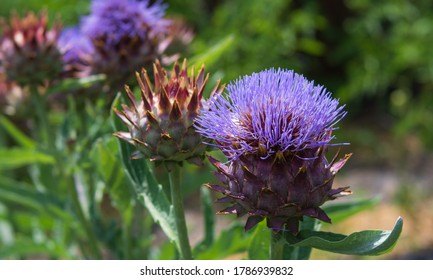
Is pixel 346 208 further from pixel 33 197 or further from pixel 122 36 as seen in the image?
pixel 33 197

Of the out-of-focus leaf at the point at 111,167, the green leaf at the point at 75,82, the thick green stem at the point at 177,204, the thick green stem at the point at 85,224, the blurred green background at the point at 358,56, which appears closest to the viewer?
the thick green stem at the point at 177,204

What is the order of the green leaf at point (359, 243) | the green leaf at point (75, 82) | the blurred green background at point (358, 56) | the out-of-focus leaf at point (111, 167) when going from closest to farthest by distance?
the green leaf at point (359, 243)
the out-of-focus leaf at point (111, 167)
the green leaf at point (75, 82)
the blurred green background at point (358, 56)

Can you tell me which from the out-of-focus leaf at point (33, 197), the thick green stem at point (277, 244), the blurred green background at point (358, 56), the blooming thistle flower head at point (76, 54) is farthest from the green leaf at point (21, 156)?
the blurred green background at point (358, 56)

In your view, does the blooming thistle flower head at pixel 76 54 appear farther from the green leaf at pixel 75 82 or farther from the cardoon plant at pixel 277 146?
the cardoon plant at pixel 277 146

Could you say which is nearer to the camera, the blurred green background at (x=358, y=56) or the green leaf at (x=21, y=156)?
the green leaf at (x=21, y=156)

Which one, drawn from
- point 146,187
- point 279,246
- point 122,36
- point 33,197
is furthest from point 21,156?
point 279,246

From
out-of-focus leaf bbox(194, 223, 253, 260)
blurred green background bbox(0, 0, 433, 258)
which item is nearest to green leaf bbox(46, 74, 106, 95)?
out-of-focus leaf bbox(194, 223, 253, 260)

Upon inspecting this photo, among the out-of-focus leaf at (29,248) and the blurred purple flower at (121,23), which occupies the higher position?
the blurred purple flower at (121,23)
